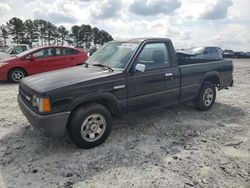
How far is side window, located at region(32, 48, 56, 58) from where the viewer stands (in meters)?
10.2

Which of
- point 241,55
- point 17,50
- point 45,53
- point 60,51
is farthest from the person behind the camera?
point 241,55

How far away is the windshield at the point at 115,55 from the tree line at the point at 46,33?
2159 inches

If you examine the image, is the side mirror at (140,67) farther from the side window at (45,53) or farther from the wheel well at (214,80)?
the side window at (45,53)

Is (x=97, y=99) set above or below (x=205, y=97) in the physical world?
above

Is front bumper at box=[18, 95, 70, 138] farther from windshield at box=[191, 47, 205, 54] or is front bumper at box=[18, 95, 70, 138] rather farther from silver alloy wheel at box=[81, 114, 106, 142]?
windshield at box=[191, 47, 205, 54]

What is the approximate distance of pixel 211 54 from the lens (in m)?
15.3

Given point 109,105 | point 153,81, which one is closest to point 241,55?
point 153,81

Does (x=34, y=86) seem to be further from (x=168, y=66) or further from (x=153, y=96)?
(x=168, y=66)

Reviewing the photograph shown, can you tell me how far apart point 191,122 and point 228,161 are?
1.71m

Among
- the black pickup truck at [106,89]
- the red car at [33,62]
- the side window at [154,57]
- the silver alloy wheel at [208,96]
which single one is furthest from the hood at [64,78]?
the red car at [33,62]

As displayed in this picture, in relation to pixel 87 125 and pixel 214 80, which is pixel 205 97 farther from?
pixel 87 125

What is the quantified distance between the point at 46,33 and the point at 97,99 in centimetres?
6398

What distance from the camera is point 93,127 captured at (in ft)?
13.4

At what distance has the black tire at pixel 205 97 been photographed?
601 cm
